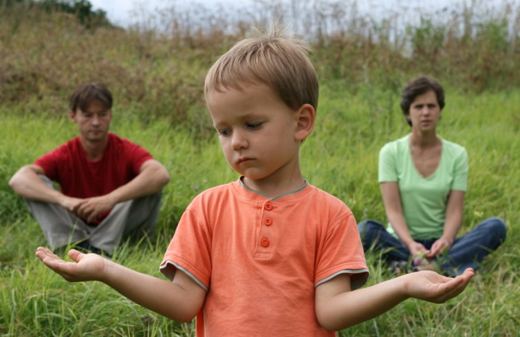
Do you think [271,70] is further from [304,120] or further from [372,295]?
[372,295]

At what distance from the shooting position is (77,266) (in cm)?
170

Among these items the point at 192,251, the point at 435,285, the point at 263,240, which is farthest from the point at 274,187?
the point at 435,285

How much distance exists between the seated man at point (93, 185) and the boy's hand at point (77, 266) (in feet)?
8.63

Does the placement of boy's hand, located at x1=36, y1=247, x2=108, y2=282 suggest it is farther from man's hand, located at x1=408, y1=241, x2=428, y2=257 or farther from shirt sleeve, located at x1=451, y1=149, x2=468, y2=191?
shirt sleeve, located at x1=451, y1=149, x2=468, y2=191

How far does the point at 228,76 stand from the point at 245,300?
51cm

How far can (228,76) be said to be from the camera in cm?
179

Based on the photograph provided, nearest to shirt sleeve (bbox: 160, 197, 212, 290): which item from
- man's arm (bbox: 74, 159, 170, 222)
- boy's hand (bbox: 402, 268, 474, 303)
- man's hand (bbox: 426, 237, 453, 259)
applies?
boy's hand (bbox: 402, 268, 474, 303)

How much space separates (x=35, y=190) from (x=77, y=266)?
305 cm

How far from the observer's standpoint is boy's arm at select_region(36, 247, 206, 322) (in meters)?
1.70

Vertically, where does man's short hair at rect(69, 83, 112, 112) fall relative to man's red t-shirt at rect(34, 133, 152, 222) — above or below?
above

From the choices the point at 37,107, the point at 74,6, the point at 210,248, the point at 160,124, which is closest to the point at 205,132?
the point at 160,124

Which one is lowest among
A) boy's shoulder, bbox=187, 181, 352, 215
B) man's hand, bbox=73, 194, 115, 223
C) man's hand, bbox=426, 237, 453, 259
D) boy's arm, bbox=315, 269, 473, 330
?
man's hand, bbox=426, 237, 453, 259

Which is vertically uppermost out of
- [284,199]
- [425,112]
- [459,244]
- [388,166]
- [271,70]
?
[271,70]

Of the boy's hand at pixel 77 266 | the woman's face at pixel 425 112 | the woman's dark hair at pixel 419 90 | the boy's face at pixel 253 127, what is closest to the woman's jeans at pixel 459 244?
the woman's face at pixel 425 112
